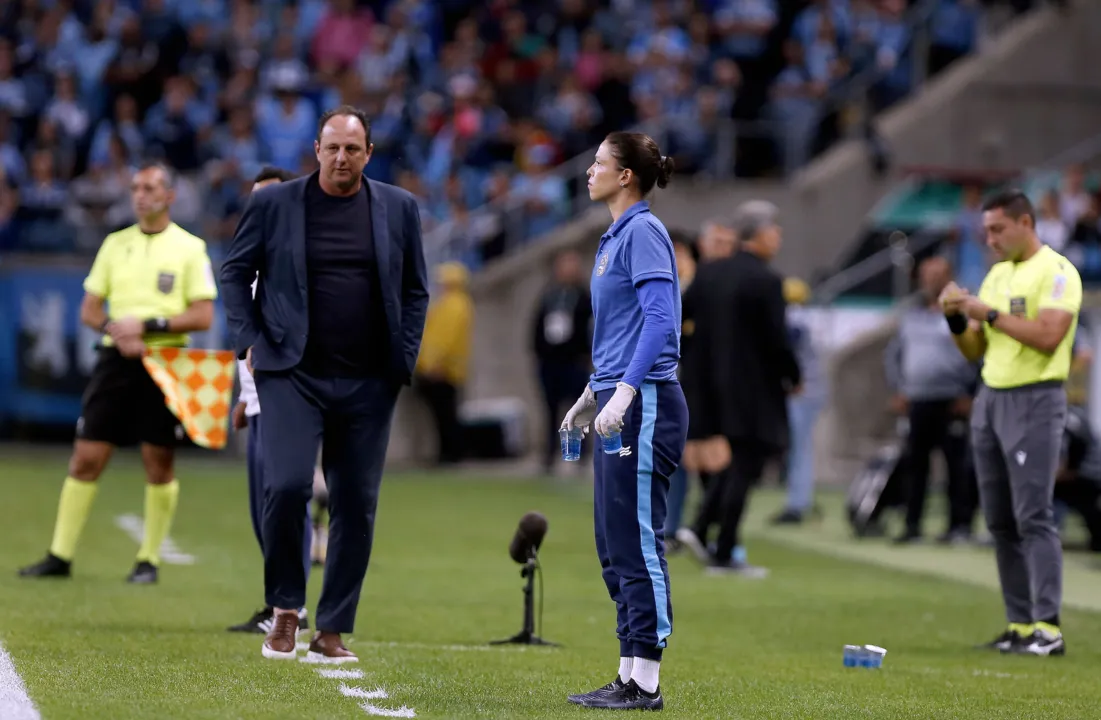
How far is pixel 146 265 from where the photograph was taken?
418 inches

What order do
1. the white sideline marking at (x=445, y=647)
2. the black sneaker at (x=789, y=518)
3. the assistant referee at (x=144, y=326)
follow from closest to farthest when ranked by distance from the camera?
1. the white sideline marking at (x=445, y=647)
2. the assistant referee at (x=144, y=326)
3. the black sneaker at (x=789, y=518)

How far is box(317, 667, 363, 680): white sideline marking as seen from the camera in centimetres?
749

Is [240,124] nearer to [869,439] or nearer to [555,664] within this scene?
[869,439]

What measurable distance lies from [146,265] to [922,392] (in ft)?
23.1

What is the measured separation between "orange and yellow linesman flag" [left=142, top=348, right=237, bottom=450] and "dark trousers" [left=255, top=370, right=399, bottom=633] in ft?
8.39

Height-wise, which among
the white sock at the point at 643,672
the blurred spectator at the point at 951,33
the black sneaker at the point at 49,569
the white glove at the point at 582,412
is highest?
the blurred spectator at the point at 951,33

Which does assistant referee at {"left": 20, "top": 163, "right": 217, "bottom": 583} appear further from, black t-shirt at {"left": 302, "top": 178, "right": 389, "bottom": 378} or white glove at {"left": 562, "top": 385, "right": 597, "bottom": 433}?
white glove at {"left": 562, "top": 385, "right": 597, "bottom": 433}

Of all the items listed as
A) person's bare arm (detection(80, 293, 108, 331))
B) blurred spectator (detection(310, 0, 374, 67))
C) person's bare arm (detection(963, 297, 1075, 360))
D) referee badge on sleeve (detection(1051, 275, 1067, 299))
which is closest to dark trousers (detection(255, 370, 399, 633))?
person's bare arm (detection(963, 297, 1075, 360))

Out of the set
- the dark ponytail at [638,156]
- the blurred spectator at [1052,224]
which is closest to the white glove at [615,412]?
the dark ponytail at [638,156]

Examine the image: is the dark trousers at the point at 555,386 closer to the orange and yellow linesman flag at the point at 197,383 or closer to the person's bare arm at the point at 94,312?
the person's bare arm at the point at 94,312

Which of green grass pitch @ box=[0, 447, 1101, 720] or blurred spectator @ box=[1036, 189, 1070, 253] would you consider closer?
green grass pitch @ box=[0, 447, 1101, 720]

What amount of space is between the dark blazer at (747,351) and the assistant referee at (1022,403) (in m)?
3.02

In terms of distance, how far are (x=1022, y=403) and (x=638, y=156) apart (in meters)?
3.22

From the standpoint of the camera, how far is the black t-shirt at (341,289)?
773 centimetres
